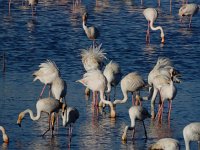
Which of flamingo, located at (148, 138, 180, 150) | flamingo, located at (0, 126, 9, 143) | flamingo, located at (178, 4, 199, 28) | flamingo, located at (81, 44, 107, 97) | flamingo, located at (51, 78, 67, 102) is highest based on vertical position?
flamingo, located at (178, 4, 199, 28)

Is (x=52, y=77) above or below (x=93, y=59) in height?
below

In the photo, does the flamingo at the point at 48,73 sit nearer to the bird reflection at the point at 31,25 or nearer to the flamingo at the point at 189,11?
the bird reflection at the point at 31,25

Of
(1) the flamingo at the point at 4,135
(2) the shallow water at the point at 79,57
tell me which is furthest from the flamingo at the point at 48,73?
(1) the flamingo at the point at 4,135

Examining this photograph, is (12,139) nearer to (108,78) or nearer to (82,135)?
(82,135)

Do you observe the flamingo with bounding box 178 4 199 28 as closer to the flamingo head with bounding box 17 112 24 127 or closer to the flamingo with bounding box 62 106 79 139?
the flamingo head with bounding box 17 112 24 127

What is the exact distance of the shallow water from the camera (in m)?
17.1

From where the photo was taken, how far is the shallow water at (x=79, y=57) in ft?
56.2

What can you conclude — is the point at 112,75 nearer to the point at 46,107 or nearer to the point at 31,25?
the point at 46,107

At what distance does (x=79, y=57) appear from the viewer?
82.9 feet

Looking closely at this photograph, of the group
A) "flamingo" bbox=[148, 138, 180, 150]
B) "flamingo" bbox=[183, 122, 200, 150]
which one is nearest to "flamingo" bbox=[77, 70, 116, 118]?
"flamingo" bbox=[183, 122, 200, 150]

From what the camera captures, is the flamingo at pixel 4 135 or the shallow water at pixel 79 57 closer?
the flamingo at pixel 4 135

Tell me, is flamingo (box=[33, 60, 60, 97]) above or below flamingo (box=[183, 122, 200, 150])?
above

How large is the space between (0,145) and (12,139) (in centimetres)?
50

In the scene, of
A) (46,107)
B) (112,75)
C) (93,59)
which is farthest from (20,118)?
(93,59)
